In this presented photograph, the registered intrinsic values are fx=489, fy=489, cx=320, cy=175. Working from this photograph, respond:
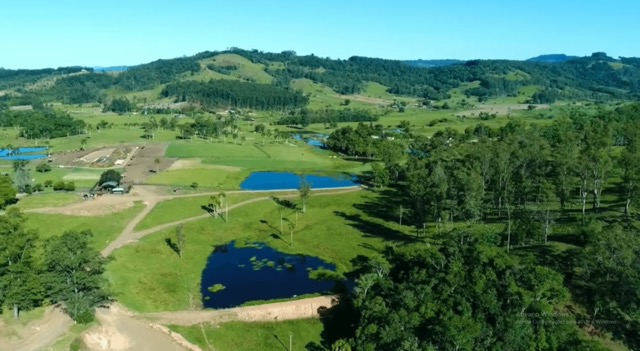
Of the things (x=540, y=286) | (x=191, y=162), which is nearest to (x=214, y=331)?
(x=540, y=286)

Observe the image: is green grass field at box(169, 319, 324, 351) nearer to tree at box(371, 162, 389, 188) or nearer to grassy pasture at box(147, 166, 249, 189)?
tree at box(371, 162, 389, 188)

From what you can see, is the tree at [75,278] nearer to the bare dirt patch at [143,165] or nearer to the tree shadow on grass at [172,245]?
the tree shadow on grass at [172,245]

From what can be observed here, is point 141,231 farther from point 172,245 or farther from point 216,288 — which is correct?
point 216,288

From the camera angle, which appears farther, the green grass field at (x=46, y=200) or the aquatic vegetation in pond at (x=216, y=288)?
the green grass field at (x=46, y=200)

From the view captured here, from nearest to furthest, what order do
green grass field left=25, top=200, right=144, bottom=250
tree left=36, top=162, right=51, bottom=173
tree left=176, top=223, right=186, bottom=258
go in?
1. tree left=176, top=223, right=186, bottom=258
2. green grass field left=25, top=200, right=144, bottom=250
3. tree left=36, top=162, right=51, bottom=173

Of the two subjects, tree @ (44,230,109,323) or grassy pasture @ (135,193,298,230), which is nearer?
tree @ (44,230,109,323)

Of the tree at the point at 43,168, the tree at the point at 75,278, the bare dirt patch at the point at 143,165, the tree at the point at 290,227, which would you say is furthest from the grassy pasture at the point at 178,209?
the tree at the point at 43,168

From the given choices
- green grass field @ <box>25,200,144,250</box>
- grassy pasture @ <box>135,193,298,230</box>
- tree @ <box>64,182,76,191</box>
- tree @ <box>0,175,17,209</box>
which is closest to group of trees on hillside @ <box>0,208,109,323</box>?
green grass field @ <box>25,200,144,250</box>

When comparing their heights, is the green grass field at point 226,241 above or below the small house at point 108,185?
below
